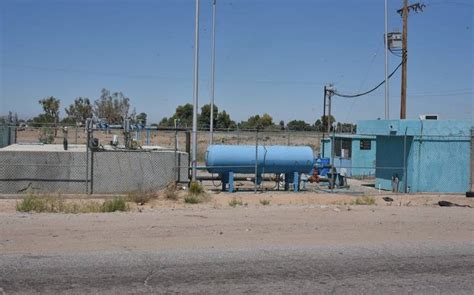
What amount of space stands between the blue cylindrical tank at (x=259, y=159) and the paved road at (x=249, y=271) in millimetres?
11907

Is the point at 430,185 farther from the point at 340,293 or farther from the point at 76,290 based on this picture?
the point at 76,290

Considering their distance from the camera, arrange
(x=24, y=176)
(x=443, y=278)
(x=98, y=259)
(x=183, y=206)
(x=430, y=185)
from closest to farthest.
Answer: (x=443, y=278) → (x=98, y=259) → (x=183, y=206) → (x=24, y=176) → (x=430, y=185)

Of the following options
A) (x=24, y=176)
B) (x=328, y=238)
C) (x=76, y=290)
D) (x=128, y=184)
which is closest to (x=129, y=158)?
(x=128, y=184)

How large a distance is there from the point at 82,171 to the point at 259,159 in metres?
6.41

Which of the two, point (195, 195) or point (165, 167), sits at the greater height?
point (165, 167)

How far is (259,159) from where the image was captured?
20.9m

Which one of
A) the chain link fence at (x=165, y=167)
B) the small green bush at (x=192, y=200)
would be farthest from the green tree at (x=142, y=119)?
the small green bush at (x=192, y=200)

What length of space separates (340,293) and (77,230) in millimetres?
5740

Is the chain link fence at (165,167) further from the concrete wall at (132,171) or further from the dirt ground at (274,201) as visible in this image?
the dirt ground at (274,201)

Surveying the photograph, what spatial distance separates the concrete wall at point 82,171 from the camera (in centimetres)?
1808

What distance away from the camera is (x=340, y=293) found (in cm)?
635

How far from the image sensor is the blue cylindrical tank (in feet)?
68.0

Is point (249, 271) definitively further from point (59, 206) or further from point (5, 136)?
point (5, 136)

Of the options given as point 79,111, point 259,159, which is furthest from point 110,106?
point 259,159
